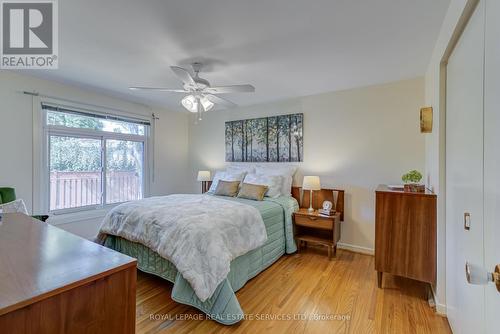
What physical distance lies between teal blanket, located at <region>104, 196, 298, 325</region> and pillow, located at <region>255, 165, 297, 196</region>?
17 cm

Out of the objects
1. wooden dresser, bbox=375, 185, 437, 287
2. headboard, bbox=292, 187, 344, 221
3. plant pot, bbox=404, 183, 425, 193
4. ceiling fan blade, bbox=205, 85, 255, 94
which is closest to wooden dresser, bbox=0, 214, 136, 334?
ceiling fan blade, bbox=205, 85, 255, 94

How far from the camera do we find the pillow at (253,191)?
131 inches

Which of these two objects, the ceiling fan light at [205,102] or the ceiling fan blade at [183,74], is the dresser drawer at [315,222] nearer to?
the ceiling fan light at [205,102]

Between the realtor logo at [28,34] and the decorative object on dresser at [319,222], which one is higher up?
the realtor logo at [28,34]

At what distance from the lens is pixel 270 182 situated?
11.6ft

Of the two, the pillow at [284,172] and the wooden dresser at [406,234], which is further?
the pillow at [284,172]

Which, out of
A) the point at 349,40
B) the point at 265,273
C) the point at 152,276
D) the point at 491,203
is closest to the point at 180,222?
the point at 152,276

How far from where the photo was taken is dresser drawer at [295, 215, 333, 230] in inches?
117

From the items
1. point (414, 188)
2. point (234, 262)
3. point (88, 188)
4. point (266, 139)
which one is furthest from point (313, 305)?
point (88, 188)

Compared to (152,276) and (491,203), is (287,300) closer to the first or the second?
(152,276)

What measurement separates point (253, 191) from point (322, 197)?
1027mm

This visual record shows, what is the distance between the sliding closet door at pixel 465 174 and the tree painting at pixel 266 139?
209cm

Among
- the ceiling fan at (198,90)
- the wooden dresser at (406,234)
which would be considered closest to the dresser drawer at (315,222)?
the wooden dresser at (406,234)

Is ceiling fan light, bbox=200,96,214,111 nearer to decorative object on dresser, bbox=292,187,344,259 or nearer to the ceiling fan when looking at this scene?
the ceiling fan
